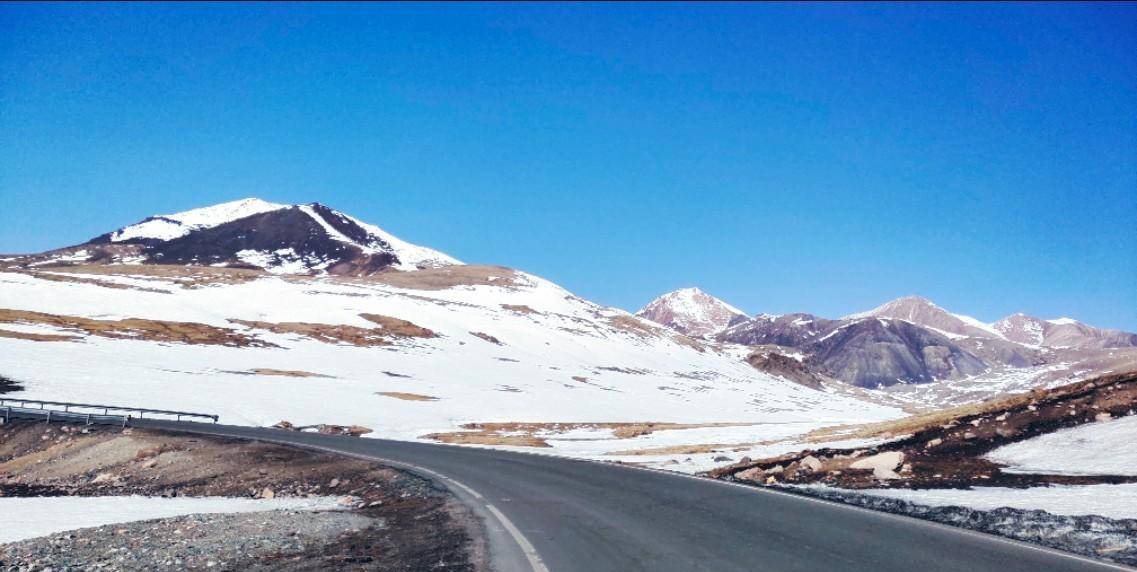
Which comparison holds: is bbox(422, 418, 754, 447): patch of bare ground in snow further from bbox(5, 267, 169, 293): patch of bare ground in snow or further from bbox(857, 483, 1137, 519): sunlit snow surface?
bbox(5, 267, 169, 293): patch of bare ground in snow

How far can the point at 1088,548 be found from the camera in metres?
12.7

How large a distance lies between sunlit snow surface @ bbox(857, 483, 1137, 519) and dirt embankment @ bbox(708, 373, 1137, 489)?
3.47 feet

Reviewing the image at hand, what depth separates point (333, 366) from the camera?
105875 mm

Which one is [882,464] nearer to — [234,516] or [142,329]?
[234,516]

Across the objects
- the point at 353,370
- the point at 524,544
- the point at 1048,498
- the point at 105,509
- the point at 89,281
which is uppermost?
the point at 89,281

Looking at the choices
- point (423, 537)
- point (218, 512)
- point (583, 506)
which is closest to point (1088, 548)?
point (583, 506)

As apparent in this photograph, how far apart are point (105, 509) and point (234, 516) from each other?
6505mm

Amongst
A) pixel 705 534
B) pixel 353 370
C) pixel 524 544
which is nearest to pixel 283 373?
pixel 353 370

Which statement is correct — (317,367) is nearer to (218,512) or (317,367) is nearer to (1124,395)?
(218,512)

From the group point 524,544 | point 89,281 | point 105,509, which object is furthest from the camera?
point 89,281

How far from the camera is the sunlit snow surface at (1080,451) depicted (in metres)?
22.0

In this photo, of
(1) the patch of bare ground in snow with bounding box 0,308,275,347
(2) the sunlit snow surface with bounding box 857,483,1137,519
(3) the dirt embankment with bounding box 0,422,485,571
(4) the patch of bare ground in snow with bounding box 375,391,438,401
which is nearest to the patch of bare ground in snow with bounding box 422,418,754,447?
(4) the patch of bare ground in snow with bounding box 375,391,438,401

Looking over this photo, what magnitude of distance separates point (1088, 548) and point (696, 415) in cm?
9446

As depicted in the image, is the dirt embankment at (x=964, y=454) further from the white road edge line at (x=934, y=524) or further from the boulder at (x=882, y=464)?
the white road edge line at (x=934, y=524)
